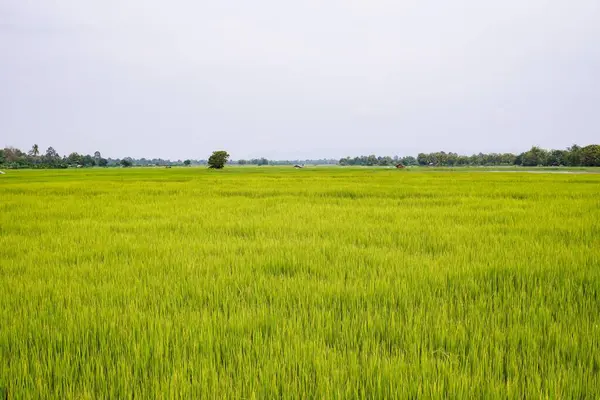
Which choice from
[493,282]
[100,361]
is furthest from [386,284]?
[100,361]

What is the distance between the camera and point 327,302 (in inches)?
124

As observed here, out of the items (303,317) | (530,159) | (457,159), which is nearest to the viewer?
(303,317)

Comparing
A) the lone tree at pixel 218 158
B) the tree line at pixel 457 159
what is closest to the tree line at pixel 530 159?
the tree line at pixel 457 159

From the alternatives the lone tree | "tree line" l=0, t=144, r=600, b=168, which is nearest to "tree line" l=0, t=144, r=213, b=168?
"tree line" l=0, t=144, r=600, b=168

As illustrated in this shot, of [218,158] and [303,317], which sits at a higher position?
[218,158]

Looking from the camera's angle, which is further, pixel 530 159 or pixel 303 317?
pixel 530 159

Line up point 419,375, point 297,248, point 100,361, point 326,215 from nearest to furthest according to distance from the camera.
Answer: point 419,375 → point 100,361 → point 297,248 → point 326,215

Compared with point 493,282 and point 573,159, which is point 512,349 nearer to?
point 493,282

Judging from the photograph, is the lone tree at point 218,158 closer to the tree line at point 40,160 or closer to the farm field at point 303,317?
the tree line at point 40,160

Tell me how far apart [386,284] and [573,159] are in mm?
123921

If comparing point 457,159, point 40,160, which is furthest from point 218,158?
point 457,159

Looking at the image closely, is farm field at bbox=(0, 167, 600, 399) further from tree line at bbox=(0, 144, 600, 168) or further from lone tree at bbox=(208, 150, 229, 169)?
tree line at bbox=(0, 144, 600, 168)

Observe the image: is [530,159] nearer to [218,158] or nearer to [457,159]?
[457,159]

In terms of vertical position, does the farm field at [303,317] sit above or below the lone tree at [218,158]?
below
